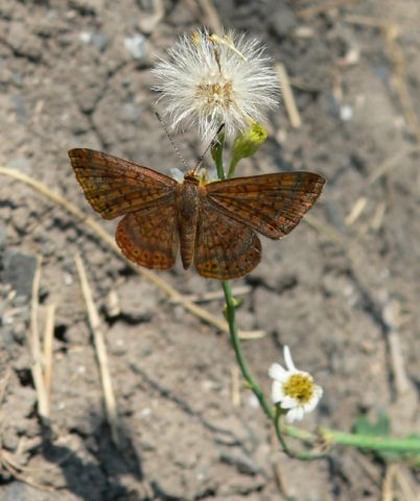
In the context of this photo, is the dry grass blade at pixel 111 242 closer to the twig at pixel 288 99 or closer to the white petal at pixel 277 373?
the white petal at pixel 277 373

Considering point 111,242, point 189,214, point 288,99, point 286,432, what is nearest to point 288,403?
point 286,432

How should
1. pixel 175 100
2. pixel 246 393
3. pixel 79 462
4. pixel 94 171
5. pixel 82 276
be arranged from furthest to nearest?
A: pixel 246 393 < pixel 82 276 < pixel 79 462 < pixel 175 100 < pixel 94 171

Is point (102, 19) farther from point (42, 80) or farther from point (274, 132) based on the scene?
point (274, 132)

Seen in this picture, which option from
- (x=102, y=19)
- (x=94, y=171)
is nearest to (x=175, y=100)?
(x=94, y=171)

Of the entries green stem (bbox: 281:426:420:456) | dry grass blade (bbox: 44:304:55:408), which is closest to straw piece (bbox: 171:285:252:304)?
dry grass blade (bbox: 44:304:55:408)

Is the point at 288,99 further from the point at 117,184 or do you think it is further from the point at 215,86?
the point at 117,184

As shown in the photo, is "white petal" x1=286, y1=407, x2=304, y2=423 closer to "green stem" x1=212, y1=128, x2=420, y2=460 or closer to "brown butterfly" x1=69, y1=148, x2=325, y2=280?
"green stem" x1=212, y1=128, x2=420, y2=460
